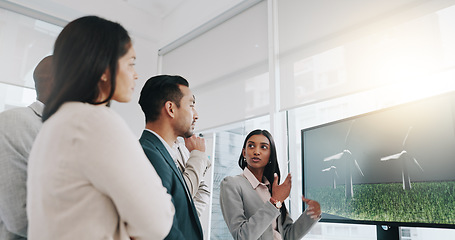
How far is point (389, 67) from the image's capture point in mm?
1879

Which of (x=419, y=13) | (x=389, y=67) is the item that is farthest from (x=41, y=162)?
(x=419, y=13)

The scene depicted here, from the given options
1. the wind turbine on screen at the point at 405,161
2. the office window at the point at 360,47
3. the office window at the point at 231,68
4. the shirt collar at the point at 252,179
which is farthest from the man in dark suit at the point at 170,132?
the office window at the point at 231,68

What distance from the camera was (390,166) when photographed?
1.46 meters

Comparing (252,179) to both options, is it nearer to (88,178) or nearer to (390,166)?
(390,166)

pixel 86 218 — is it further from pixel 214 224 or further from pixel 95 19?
pixel 214 224

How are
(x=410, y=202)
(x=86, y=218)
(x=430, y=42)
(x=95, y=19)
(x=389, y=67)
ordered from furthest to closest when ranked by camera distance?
(x=389, y=67)
(x=430, y=42)
(x=410, y=202)
(x=95, y=19)
(x=86, y=218)

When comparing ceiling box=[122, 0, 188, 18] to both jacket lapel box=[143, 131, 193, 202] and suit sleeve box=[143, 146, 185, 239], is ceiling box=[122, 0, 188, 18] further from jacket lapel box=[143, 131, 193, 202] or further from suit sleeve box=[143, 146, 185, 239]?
suit sleeve box=[143, 146, 185, 239]

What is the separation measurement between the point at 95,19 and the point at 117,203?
430 mm

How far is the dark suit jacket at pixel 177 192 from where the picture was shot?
1.08 m

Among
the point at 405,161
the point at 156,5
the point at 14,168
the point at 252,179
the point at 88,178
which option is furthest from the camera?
the point at 156,5

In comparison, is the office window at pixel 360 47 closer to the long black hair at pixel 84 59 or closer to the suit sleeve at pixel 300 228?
the suit sleeve at pixel 300 228

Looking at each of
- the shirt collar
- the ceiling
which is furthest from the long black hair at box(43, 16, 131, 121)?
the ceiling

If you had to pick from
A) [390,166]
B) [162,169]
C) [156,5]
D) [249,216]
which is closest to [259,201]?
[249,216]

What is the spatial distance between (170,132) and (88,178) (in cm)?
64
